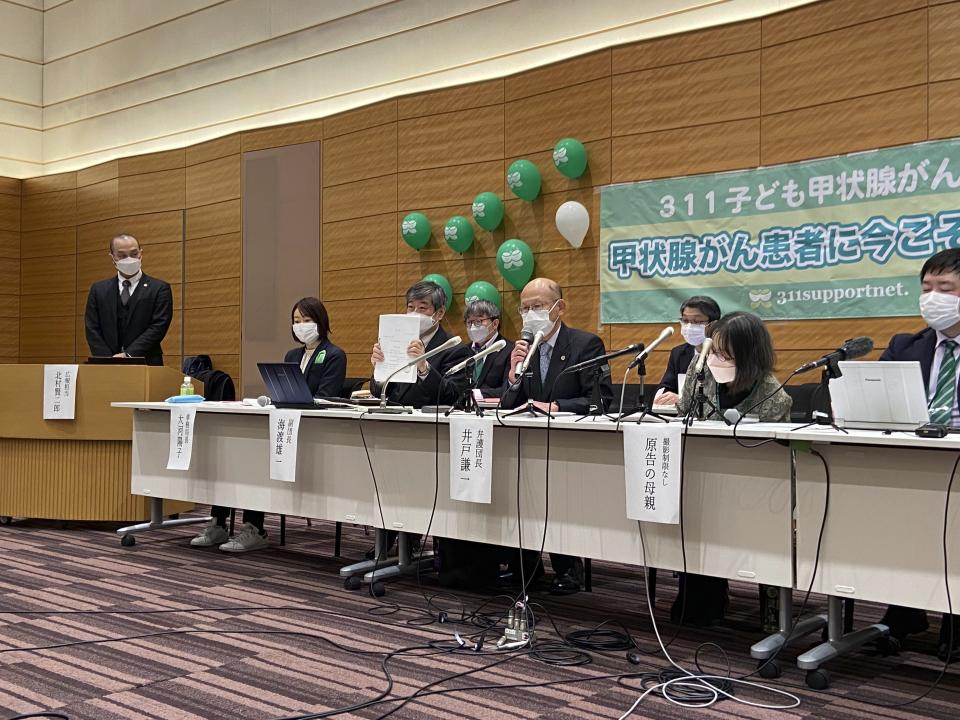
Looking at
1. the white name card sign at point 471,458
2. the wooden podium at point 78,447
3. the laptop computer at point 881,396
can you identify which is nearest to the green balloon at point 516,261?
the wooden podium at point 78,447

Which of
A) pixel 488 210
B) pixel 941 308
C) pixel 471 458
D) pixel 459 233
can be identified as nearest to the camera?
pixel 941 308

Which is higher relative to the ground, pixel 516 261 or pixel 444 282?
pixel 516 261

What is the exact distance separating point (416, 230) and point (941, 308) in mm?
4516

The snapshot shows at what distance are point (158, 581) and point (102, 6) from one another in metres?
7.68

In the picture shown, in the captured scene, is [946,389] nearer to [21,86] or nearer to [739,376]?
[739,376]

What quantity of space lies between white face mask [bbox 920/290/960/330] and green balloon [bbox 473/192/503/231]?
3841 millimetres

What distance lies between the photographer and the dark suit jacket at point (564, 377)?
409 cm

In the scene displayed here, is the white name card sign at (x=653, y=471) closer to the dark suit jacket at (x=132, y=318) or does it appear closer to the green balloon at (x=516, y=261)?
the green balloon at (x=516, y=261)

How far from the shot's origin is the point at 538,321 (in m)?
4.08

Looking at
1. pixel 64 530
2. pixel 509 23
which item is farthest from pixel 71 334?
pixel 509 23

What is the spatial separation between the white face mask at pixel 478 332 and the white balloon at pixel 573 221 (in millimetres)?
1815

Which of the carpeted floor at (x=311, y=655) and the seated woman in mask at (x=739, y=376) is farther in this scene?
the seated woman in mask at (x=739, y=376)

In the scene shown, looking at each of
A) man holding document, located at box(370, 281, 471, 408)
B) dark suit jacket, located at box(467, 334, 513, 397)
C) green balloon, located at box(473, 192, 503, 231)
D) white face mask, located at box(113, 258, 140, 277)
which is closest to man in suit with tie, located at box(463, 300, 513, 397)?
dark suit jacket, located at box(467, 334, 513, 397)

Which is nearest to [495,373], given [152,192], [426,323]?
[426,323]
